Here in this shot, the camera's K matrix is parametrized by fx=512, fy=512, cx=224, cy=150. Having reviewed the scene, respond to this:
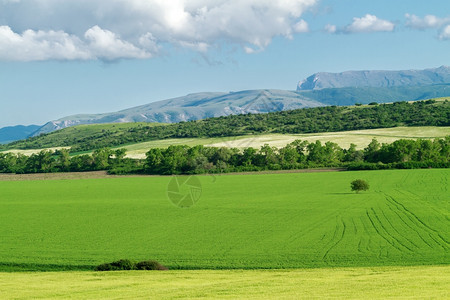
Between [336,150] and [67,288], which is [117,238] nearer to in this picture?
[67,288]

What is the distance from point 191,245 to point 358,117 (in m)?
152

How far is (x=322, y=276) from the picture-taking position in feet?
80.3

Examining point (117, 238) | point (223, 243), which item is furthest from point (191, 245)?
point (117, 238)

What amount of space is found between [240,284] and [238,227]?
21.3 m

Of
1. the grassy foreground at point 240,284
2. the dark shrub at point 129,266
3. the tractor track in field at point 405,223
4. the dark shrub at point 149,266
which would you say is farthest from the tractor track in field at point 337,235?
the dark shrub at point 129,266

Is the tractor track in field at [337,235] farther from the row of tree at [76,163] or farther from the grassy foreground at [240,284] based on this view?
the row of tree at [76,163]

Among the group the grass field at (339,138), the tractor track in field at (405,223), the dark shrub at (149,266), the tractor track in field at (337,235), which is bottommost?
the tractor track in field at (405,223)

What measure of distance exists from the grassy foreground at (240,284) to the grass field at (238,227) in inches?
119

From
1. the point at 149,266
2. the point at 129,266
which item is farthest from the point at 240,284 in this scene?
the point at 129,266

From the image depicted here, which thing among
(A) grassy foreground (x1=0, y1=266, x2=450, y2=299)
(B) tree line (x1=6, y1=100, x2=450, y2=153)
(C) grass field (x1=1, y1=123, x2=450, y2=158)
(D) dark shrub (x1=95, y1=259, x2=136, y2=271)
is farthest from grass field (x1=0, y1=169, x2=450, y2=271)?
(B) tree line (x1=6, y1=100, x2=450, y2=153)

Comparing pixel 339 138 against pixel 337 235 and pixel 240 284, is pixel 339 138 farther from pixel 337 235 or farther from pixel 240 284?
pixel 240 284

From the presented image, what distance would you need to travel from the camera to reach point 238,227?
43531 millimetres

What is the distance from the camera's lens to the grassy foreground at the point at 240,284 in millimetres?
19531

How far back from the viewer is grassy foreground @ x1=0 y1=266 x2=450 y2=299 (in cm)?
1953
